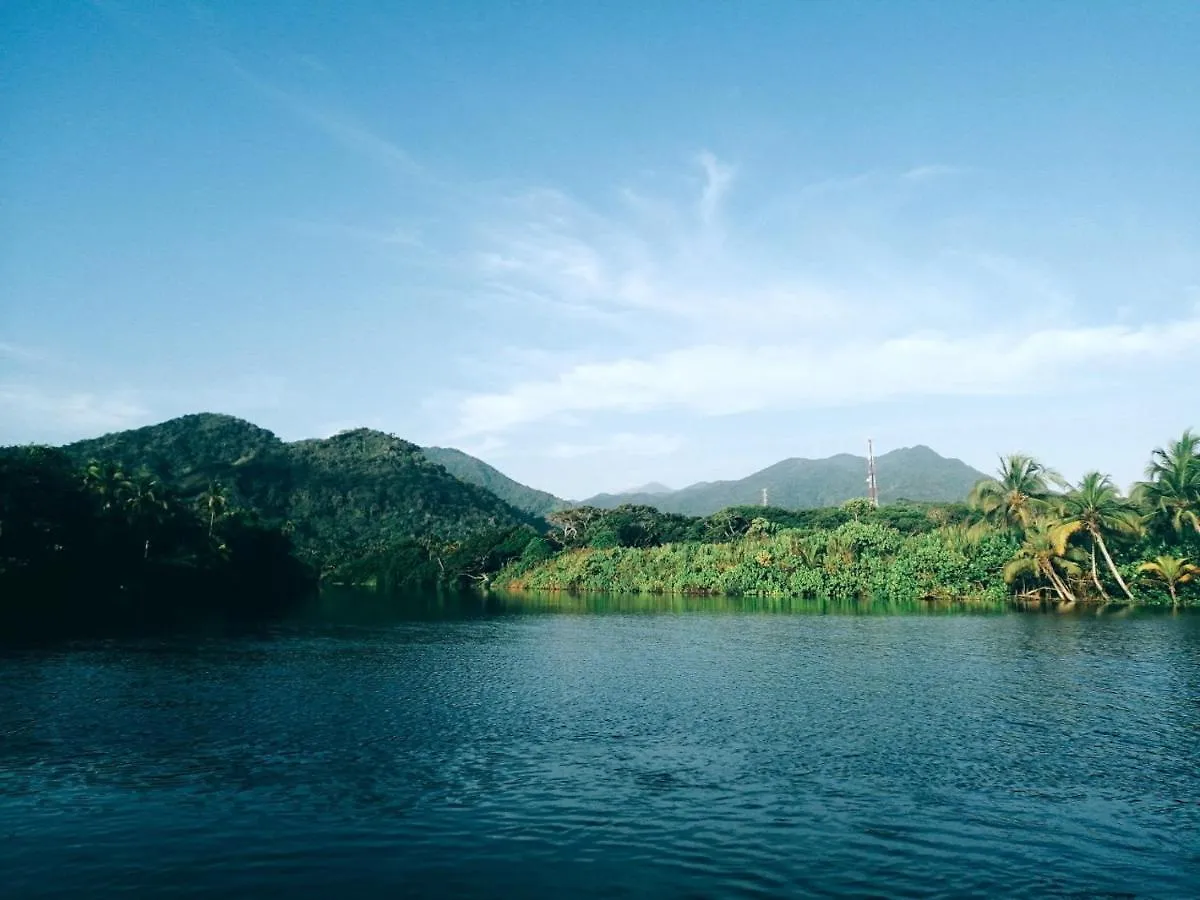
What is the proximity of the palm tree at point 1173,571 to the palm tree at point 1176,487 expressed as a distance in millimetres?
3030

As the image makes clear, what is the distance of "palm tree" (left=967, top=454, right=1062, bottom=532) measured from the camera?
7300cm

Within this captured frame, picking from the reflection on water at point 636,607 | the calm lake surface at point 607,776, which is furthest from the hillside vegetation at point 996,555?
the calm lake surface at point 607,776

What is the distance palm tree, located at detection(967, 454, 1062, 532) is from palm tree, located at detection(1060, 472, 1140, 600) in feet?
9.62

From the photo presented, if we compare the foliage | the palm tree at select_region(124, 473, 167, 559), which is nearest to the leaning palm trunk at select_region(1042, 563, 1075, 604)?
the foliage

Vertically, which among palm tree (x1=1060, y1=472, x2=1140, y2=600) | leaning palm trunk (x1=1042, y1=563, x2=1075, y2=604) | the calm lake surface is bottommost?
the calm lake surface

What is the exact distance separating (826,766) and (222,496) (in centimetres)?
9833

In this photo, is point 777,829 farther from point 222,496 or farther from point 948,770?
point 222,496

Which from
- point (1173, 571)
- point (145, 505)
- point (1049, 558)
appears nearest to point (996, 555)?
point (1049, 558)

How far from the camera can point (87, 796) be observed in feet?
61.4

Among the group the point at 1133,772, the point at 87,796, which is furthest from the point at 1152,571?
the point at 87,796

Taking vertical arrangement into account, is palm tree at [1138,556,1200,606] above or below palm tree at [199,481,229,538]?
below

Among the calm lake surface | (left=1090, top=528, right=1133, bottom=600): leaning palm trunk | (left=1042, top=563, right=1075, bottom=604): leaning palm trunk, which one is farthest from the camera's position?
(left=1042, top=563, right=1075, bottom=604): leaning palm trunk

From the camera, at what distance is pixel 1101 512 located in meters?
68.5

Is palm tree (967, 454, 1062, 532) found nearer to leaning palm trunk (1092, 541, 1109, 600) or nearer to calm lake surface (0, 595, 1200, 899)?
leaning palm trunk (1092, 541, 1109, 600)
